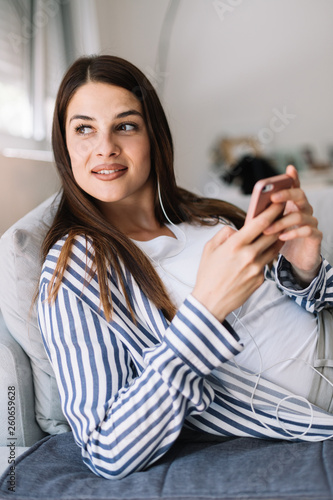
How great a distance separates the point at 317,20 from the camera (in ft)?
11.9

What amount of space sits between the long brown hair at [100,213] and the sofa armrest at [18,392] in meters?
0.19

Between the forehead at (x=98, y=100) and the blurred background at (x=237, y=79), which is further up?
the blurred background at (x=237, y=79)

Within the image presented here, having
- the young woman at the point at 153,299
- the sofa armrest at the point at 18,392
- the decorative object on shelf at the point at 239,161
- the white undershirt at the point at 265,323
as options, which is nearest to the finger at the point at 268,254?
the young woman at the point at 153,299

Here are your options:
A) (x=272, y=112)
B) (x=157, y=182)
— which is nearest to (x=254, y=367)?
(x=157, y=182)

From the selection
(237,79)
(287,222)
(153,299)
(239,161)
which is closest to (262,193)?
(287,222)

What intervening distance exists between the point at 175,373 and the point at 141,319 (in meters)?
0.19

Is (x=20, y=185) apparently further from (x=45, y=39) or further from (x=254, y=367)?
(x=45, y=39)

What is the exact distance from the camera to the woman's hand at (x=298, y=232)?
0.64 metres

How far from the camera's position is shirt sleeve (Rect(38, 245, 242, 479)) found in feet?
1.97

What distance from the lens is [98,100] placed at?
35.7 inches

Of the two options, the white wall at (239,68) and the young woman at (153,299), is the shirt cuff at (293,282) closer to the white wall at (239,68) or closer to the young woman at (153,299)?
the young woman at (153,299)

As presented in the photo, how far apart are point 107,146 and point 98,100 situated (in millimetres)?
103

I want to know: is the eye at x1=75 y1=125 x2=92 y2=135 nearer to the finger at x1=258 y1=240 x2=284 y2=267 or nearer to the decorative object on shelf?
the finger at x1=258 y1=240 x2=284 y2=267

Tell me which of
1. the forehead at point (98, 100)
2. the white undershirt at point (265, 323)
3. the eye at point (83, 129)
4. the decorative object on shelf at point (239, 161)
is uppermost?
the decorative object on shelf at point (239, 161)
